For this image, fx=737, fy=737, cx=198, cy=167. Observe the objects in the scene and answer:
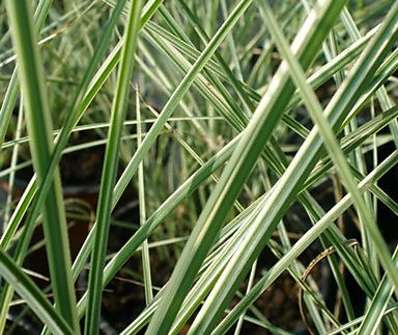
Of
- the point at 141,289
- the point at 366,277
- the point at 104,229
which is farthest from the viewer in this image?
the point at 141,289

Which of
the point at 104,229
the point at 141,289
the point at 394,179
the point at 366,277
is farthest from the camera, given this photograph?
the point at 394,179

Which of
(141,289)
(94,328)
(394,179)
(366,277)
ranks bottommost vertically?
(394,179)

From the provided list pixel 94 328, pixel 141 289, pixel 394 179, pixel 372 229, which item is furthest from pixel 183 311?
pixel 394 179

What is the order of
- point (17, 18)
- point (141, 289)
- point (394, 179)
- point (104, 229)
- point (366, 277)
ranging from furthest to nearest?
point (394, 179) < point (141, 289) < point (366, 277) < point (104, 229) < point (17, 18)

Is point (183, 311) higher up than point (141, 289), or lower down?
higher up

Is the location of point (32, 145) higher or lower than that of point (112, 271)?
higher

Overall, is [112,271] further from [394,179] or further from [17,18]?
[394,179]

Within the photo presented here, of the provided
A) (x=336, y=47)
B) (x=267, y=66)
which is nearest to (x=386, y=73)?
(x=336, y=47)

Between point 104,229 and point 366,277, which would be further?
point 366,277

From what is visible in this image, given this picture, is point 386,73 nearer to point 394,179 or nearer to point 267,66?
point 267,66
